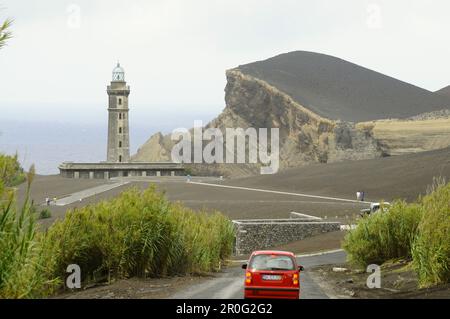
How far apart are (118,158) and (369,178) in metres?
43.1

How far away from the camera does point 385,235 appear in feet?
100

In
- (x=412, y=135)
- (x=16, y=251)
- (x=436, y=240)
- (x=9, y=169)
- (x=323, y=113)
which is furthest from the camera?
(x=323, y=113)

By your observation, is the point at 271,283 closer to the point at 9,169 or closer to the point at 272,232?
the point at 9,169

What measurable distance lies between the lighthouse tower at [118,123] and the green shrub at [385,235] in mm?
83268

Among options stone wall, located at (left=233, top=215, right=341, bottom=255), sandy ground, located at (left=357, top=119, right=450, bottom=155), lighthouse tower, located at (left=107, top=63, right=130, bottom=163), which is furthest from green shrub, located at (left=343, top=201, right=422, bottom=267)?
lighthouse tower, located at (left=107, top=63, right=130, bottom=163)

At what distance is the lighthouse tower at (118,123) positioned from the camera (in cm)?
11300

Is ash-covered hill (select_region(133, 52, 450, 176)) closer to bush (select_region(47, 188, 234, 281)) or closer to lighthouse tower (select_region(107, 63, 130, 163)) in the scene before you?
lighthouse tower (select_region(107, 63, 130, 163))

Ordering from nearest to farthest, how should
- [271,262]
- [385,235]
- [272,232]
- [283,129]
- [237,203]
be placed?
[271,262], [385,235], [272,232], [237,203], [283,129]

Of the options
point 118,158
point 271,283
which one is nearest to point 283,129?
point 118,158

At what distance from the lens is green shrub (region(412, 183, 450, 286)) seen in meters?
20.5

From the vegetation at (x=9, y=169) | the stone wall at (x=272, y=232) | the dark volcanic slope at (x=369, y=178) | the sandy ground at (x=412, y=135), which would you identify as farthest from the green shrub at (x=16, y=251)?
the sandy ground at (x=412, y=135)

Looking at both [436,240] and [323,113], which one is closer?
[436,240]

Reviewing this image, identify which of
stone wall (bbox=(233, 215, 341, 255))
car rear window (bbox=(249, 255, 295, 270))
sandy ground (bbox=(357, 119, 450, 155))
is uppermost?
sandy ground (bbox=(357, 119, 450, 155))

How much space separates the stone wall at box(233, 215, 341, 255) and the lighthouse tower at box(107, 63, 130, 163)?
63.7m
